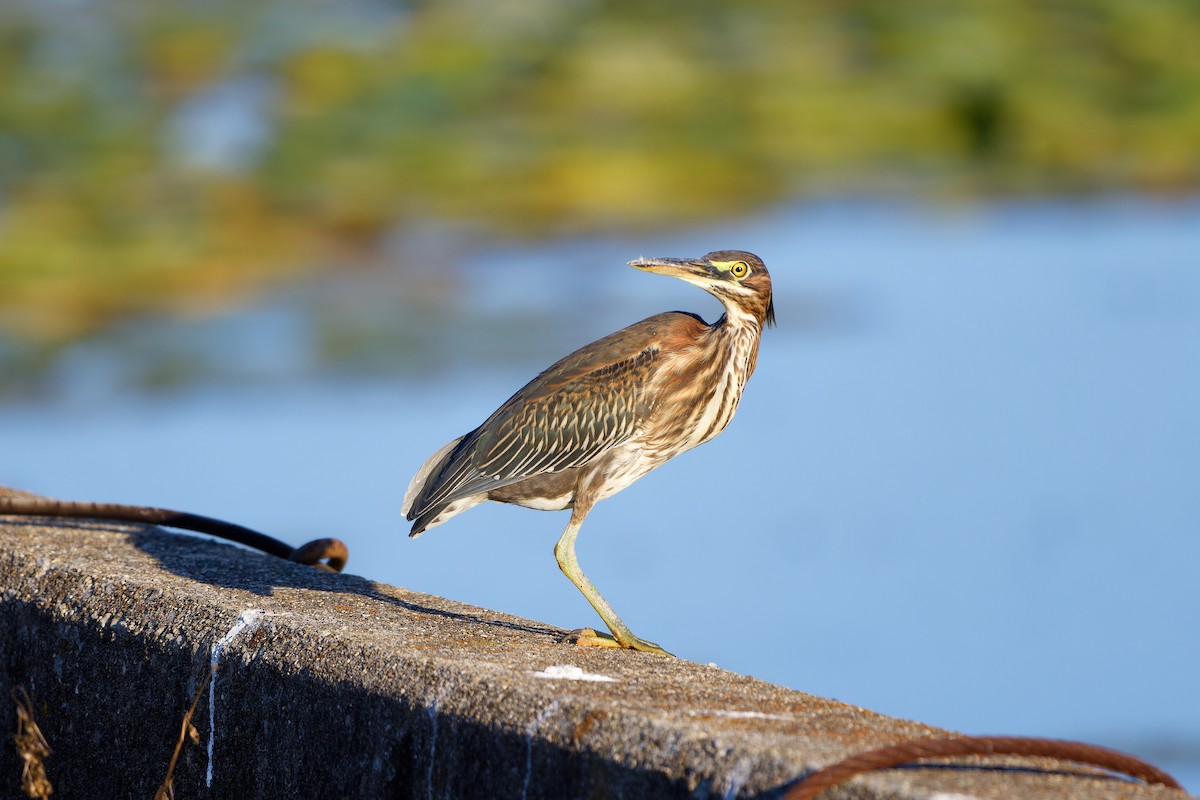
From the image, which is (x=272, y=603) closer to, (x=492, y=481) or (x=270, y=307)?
(x=492, y=481)

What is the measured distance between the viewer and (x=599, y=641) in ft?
12.7

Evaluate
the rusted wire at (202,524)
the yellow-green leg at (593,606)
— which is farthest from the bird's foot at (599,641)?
the rusted wire at (202,524)

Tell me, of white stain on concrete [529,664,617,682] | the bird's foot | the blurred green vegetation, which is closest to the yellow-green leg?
the bird's foot

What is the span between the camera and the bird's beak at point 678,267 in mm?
4523

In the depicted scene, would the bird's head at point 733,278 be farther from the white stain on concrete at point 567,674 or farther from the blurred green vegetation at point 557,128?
the blurred green vegetation at point 557,128

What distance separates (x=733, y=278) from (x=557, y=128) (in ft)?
38.9

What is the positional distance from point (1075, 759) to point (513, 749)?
95 centimetres

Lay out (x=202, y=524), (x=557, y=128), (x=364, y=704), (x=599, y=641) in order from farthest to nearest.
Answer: (x=557, y=128) → (x=202, y=524) → (x=599, y=641) → (x=364, y=704)

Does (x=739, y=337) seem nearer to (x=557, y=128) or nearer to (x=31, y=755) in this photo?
(x=31, y=755)

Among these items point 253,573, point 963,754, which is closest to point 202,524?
point 253,573

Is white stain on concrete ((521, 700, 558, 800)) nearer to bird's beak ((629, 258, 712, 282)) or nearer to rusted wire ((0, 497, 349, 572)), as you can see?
rusted wire ((0, 497, 349, 572))

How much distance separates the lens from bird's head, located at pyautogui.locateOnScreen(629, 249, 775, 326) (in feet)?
15.4

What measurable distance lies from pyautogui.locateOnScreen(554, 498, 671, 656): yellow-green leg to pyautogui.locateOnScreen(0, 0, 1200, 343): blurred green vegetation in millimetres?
11340

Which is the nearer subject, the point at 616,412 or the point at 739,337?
the point at 616,412
